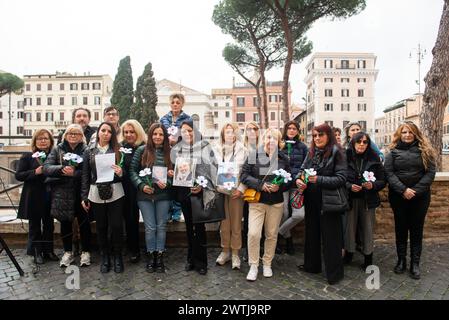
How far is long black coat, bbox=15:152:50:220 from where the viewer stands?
4.25 metres

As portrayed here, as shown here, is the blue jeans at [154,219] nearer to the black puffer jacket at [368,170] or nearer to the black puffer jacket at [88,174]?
the black puffer jacket at [88,174]

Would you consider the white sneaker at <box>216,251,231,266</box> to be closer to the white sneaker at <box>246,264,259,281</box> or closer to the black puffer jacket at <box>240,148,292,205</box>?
the white sneaker at <box>246,264,259,281</box>

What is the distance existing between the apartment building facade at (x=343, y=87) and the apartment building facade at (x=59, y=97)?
43.7 meters

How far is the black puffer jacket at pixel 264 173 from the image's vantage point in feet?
12.8

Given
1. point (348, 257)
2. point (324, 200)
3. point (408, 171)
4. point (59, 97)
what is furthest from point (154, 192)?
point (59, 97)

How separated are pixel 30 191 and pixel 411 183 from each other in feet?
16.8

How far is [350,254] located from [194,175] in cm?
251

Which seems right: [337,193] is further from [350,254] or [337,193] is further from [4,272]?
[4,272]

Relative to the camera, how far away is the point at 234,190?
3.96m

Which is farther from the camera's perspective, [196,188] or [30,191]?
[30,191]

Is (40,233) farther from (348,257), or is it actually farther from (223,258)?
(348,257)

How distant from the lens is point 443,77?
6457mm

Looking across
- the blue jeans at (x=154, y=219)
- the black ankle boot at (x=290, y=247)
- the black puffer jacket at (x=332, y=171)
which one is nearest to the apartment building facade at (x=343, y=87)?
the black ankle boot at (x=290, y=247)
